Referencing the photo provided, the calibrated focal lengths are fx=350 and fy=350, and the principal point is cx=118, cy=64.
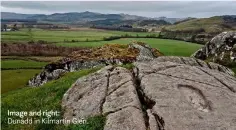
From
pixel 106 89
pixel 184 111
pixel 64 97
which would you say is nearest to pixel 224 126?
pixel 184 111

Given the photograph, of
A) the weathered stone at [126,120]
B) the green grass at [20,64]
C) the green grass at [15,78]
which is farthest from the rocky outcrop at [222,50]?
the green grass at [20,64]

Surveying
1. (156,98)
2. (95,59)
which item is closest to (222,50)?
(95,59)

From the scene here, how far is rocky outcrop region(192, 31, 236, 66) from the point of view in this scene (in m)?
52.7

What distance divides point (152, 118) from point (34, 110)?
29.5ft

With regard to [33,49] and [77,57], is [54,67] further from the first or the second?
[33,49]

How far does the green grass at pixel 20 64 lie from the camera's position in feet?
423

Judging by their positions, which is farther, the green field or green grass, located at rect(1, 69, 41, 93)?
the green field

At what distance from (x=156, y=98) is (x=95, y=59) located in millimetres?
25739

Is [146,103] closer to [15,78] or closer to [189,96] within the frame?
[189,96]

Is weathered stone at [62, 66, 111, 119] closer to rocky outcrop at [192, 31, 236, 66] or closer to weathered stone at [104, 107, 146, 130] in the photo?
weathered stone at [104, 107, 146, 130]

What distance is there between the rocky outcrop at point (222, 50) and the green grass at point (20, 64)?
81.9 meters

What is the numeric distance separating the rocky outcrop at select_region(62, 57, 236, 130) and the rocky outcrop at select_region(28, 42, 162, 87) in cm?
1818

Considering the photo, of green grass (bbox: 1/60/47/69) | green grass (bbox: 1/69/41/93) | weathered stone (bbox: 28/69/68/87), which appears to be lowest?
green grass (bbox: 1/69/41/93)

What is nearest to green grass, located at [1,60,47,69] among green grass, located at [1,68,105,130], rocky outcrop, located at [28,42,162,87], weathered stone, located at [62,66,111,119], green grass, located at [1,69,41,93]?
green grass, located at [1,69,41,93]
